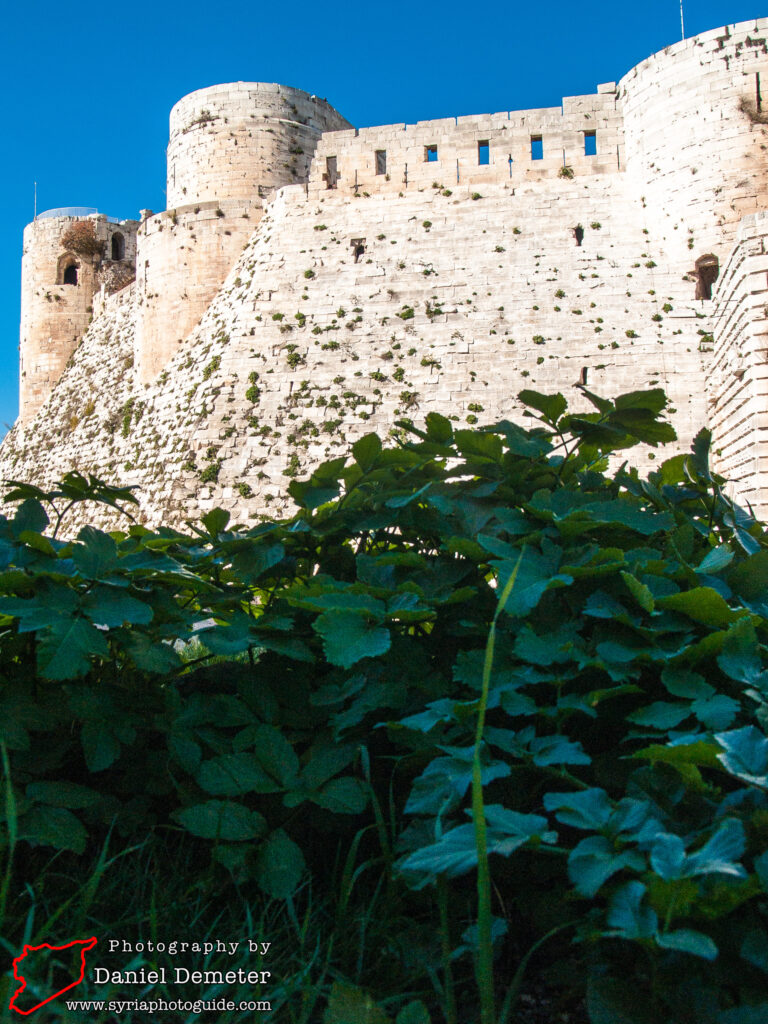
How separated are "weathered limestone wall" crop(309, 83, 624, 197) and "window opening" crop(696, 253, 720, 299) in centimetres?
269

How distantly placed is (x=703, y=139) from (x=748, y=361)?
6.49 meters

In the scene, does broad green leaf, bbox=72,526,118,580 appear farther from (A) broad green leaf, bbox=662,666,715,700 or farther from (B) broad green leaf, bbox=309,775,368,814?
(A) broad green leaf, bbox=662,666,715,700

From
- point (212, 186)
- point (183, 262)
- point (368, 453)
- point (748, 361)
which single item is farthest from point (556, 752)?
point (212, 186)

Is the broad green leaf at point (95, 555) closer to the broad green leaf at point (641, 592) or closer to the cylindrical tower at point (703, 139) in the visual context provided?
the broad green leaf at point (641, 592)

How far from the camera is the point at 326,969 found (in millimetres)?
1248

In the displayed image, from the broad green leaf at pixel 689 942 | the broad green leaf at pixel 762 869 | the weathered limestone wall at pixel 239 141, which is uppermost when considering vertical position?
the weathered limestone wall at pixel 239 141

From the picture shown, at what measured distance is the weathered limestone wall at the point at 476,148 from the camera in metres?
13.8

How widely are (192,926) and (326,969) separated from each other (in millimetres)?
303

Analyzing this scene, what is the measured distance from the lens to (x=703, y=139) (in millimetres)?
12180

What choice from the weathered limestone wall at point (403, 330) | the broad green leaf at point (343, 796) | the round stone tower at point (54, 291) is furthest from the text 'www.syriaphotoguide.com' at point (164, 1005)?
the round stone tower at point (54, 291)

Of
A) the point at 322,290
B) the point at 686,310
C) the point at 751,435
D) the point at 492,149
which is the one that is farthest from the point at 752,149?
the point at 322,290

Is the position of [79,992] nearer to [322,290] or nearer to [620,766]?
[620,766]

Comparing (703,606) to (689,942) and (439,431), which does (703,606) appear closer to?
(689,942)

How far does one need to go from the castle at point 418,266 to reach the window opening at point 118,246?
8.10 meters
